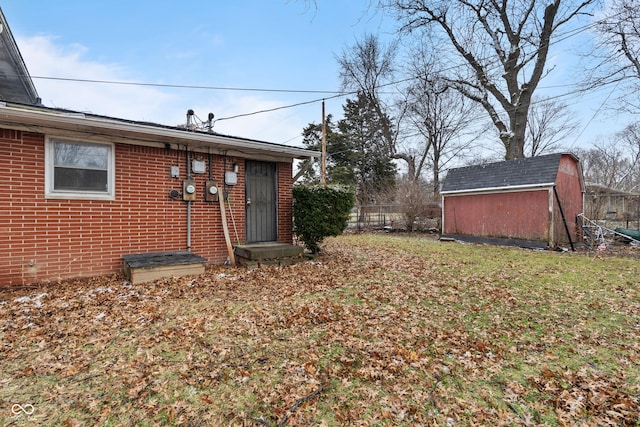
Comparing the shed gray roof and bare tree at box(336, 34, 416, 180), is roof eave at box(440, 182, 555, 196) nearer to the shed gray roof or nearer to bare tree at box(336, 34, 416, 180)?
the shed gray roof

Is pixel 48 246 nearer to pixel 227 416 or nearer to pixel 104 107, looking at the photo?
pixel 227 416

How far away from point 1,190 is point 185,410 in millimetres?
4750

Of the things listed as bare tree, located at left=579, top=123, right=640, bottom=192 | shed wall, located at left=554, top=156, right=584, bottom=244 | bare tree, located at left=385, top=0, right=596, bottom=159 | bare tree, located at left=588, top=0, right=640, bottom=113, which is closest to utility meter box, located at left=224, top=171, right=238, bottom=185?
shed wall, located at left=554, top=156, right=584, bottom=244

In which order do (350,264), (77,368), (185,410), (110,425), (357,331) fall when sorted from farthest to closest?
(350,264) → (357,331) → (77,368) → (185,410) → (110,425)

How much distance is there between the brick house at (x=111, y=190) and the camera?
178 inches

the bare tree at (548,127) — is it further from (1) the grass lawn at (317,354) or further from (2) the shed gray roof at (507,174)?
(1) the grass lawn at (317,354)

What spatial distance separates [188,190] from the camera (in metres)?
5.91

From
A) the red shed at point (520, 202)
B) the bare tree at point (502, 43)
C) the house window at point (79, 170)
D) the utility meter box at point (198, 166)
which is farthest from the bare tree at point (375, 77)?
the house window at point (79, 170)

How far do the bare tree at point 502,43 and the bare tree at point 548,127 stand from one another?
10858 millimetres

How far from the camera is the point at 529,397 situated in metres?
2.20

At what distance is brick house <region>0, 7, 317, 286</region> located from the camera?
4531mm

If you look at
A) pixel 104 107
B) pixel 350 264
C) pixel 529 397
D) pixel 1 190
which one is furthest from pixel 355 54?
pixel 529 397

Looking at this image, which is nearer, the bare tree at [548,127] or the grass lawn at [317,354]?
the grass lawn at [317,354]

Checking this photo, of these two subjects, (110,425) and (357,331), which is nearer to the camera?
(110,425)
